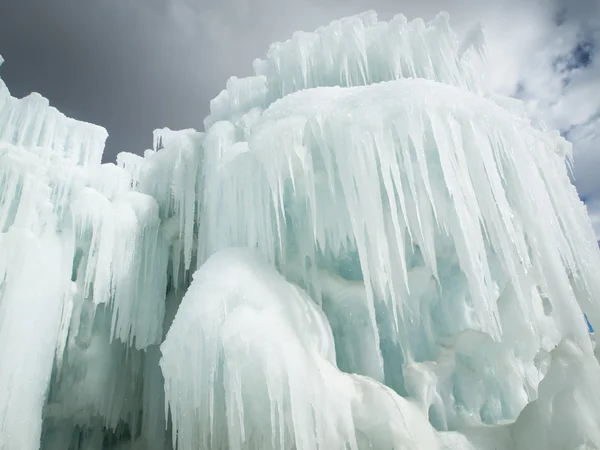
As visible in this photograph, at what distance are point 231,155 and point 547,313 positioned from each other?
573cm

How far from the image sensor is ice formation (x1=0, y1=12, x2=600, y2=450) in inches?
157

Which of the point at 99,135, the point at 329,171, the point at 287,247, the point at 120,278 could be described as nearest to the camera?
the point at 329,171

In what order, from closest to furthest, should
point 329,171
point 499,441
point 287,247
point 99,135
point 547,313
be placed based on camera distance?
point 499,441, point 329,171, point 287,247, point 547,313, point 99,135

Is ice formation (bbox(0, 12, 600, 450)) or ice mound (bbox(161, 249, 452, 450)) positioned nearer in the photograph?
ice mound (bbox(161, 249, 452, 450))

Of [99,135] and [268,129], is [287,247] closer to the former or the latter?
[268,129]

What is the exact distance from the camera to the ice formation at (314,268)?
398 centimetres

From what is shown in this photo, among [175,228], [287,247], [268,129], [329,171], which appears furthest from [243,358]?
[175,228]

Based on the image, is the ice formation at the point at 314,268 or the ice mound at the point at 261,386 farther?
the ice formation at the point at 314,268

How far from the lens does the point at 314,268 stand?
16.6 feet

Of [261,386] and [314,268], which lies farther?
[314,268]

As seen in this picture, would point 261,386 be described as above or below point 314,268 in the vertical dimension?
below

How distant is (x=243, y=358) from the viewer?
3.80 metres

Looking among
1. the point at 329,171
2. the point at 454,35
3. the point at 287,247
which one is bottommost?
the point at 287,247

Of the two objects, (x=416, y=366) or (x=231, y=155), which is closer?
(x=416, y=366)
